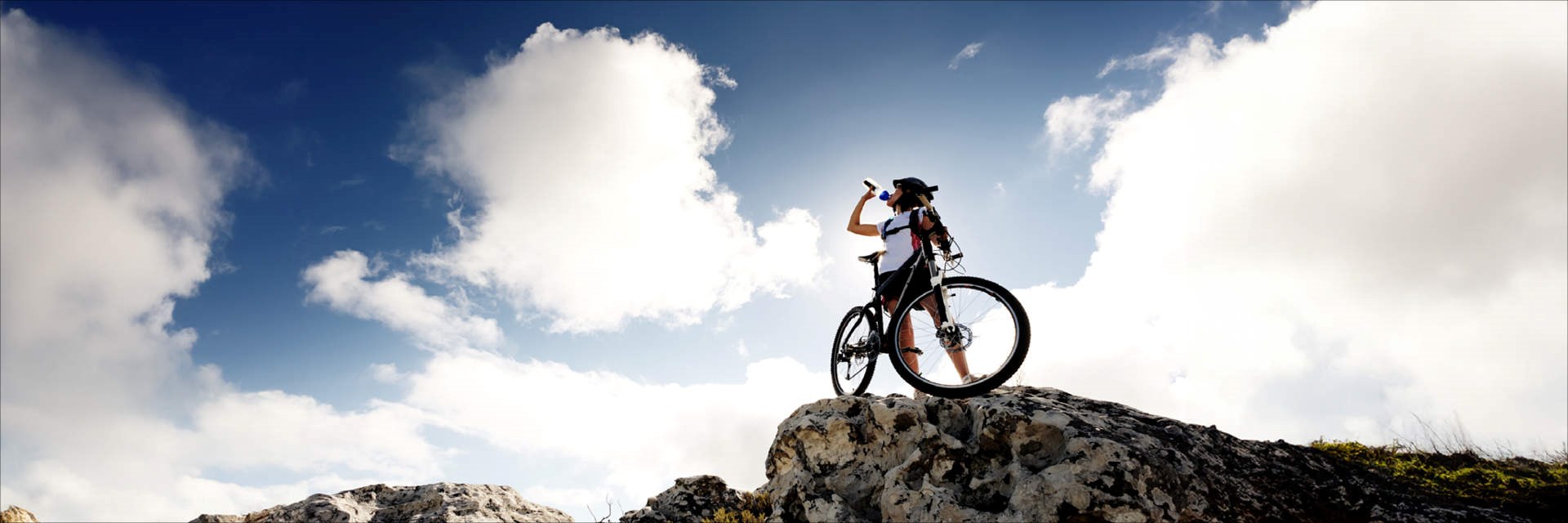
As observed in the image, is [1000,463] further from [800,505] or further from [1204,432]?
[1204,432]

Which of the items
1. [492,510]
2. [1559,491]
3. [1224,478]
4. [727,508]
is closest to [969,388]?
[1224,478]

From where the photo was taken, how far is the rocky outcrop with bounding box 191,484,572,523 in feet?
A: 36.1

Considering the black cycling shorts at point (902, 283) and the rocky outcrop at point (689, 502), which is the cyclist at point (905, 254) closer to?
the black cycling shorts at point (902, 283)

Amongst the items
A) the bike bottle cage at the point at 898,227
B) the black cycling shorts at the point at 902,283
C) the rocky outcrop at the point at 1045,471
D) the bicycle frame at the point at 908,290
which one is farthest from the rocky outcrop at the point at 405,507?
the bike bottle cage at the point at 898,227

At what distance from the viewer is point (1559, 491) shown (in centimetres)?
691

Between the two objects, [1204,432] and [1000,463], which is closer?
[1000,463]

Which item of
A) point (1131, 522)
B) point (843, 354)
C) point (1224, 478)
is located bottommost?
point (1131, 522)

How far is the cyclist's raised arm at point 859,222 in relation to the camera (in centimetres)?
903

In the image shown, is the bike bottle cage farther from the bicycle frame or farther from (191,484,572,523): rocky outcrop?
(191,484,572,523): rocky outcrop

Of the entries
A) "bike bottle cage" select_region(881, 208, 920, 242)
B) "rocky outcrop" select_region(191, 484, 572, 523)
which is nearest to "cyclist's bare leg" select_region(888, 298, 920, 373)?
"bike bottle cage" select_region(881, 208, 920, 242)

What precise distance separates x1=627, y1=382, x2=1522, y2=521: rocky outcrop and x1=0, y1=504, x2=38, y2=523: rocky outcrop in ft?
54.4

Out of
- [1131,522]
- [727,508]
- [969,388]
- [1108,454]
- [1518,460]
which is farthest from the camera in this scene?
[727,508]

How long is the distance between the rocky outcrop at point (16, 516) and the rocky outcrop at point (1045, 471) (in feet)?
54.4

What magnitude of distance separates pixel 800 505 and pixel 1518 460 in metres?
9.66
